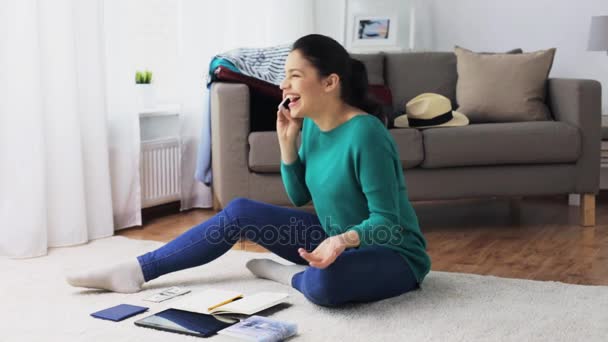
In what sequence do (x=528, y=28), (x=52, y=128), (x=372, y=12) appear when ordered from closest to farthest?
(x=52, y=128) < (x=528, y=28) < (x=372, y=12)

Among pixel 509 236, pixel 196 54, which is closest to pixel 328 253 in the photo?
pixel 509 236

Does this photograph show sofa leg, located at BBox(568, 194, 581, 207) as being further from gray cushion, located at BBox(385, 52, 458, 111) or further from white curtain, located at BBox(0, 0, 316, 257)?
white curtain, located at BBox(0, 0, 316, 257)

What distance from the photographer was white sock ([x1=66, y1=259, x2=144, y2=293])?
230 cm

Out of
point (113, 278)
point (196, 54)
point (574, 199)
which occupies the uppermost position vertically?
point (196, 54)

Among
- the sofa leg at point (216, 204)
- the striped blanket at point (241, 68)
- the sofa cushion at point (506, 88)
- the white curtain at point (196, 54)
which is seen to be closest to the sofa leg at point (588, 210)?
the sofa cushion at point (506, 88)

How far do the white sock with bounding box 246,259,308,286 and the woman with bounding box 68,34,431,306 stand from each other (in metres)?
0.01

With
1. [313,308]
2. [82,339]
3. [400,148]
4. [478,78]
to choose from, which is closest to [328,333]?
[313,308]

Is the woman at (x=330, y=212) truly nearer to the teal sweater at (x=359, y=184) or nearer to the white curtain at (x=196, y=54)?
the teal sweater at (x=359, y=184)

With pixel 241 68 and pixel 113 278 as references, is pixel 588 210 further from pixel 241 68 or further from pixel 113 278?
pixel 113 278

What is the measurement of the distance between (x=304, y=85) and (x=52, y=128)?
4.65 feet

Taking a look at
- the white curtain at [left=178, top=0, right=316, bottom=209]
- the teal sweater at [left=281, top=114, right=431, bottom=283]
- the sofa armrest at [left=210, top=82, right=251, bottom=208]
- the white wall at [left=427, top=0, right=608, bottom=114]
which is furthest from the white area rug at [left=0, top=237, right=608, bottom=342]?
the white wall at [left=427, top=0, right=608, bottom=114]

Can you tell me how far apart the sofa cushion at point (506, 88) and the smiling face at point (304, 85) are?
184 centimetres

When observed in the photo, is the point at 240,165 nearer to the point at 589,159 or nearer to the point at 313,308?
the point at 313,308

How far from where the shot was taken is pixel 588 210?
3.51 m
